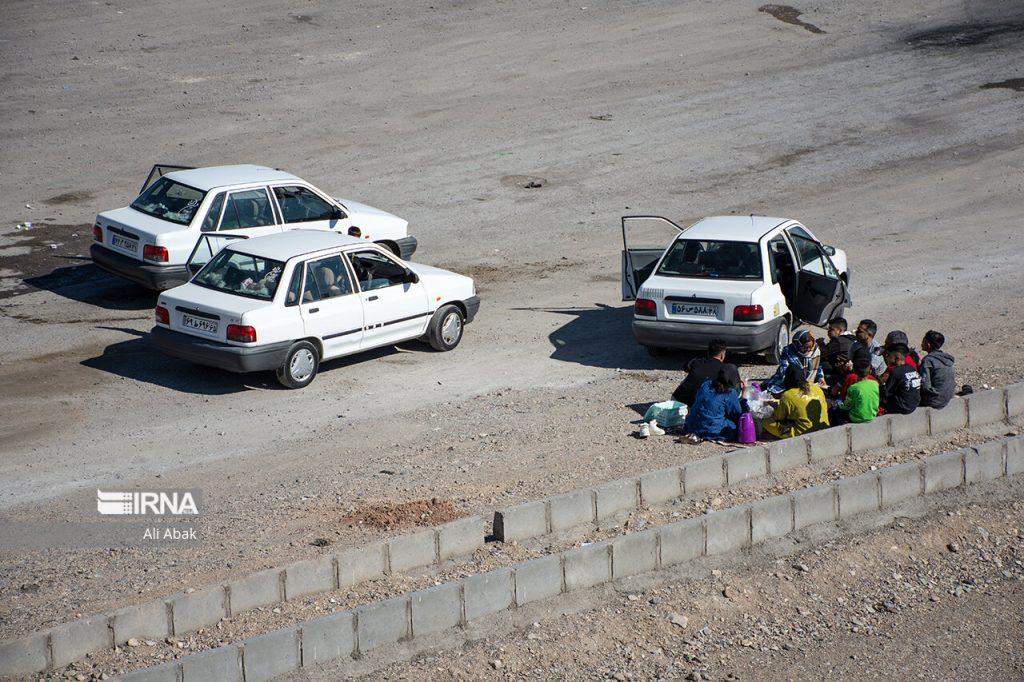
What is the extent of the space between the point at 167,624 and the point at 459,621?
2030mm

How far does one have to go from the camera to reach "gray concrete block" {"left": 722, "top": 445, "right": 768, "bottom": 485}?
10570 mm

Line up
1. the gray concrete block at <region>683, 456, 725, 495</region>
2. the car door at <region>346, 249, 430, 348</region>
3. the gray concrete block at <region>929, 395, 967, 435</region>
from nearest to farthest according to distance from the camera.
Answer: the gray concrete block at <region>683, 456, 725, 495</region> → the gray concrete block at <region>929, 395, 967, 435</region> → the car door at <region>346, 249, 430, 348</region>

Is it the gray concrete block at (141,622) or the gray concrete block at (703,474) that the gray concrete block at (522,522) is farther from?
the gray concrete block at (141,622)

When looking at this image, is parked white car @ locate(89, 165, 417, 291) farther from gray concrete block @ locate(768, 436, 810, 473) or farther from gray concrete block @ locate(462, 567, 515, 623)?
gray concrete block @ locate(462, 567, 515, 623)

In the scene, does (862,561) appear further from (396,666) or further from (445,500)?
(396,666)

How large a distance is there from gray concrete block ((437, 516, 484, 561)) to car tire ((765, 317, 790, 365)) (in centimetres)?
580

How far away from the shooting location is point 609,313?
1625cm

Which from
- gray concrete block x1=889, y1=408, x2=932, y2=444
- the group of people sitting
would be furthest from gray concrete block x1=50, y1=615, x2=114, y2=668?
gray concrete block x1=889, y1=408, x2=932, y2=444

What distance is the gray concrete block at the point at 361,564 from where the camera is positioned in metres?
8.57

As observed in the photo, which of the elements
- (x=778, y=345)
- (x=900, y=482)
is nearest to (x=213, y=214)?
(x=778, y=345)

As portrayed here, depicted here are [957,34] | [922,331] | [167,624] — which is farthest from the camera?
[957,34]

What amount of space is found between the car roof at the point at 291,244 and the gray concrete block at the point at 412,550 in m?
5.26

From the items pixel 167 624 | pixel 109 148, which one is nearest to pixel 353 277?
pixel 167 624

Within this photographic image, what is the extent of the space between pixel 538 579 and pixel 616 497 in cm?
140
